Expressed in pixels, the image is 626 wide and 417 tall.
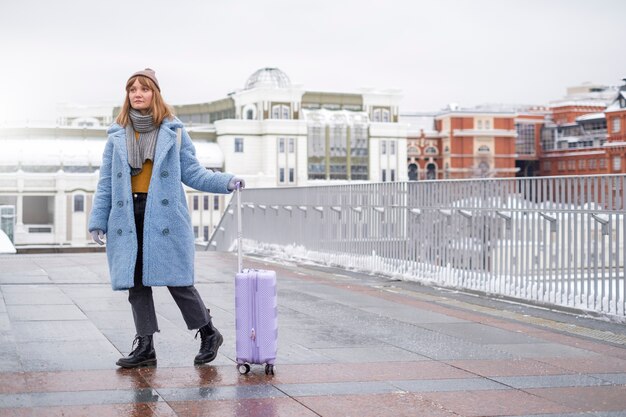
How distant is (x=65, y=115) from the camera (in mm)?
131250

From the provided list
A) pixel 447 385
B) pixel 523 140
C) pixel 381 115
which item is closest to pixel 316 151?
pixel 381 115

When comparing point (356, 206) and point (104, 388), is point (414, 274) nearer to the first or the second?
point (356, 206)

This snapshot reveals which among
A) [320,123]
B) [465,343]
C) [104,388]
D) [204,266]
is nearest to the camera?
[104,388]

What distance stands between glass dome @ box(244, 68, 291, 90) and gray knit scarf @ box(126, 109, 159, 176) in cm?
10701

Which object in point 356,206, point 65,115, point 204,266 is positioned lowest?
Answer: point 204,266

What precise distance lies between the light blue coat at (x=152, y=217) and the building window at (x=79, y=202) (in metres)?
99.4

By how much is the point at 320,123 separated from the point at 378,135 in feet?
24.9

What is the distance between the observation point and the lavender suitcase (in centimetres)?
553

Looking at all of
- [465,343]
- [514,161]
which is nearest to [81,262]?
[465,343]

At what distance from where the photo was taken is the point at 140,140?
18.9 ft

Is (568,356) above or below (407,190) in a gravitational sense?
below

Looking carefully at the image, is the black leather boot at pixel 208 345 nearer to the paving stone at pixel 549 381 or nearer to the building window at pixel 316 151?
the paving stone at pixel 549 381

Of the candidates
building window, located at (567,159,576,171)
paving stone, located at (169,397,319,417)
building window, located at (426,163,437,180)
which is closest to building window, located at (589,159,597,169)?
building window, located at (567,159,576,171)

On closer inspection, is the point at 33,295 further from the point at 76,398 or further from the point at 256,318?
the point at 76,398
